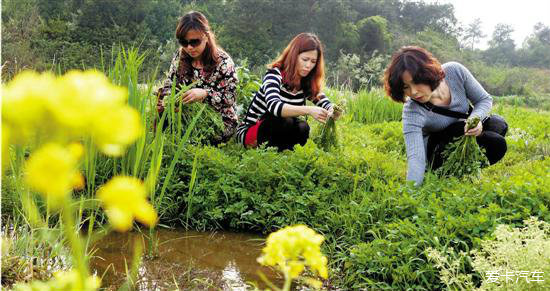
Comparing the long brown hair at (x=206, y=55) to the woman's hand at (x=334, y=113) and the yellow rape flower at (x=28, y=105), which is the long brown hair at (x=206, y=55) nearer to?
the woman's hand at (x=334, y=113)

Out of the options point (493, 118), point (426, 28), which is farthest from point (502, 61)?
point (493, 118)

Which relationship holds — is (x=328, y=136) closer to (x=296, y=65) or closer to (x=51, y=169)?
(x=296, y=65)

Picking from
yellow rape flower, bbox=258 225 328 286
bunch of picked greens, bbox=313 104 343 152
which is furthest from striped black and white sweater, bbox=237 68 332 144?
yellow rape flower, bbox=258 225 328 286

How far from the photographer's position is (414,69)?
3154 millimetres

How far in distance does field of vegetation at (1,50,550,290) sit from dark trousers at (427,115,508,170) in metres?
0.26

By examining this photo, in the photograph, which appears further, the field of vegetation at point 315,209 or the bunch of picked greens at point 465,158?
the bunch of picked greens at point 465,158

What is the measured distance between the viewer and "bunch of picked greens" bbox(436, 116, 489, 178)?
131 inches

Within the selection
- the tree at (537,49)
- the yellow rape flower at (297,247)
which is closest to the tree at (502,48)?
the tree at (537,49)

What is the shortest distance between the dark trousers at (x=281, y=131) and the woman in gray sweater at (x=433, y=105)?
2.76ft

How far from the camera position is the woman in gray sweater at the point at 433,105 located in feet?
10.5

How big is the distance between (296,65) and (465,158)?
1.38m

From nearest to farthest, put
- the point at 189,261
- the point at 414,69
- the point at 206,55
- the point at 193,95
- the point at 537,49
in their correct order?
the point at 189,261, the point at 414,69, the point at 193,95, the point at 206,55, the point at 537,49

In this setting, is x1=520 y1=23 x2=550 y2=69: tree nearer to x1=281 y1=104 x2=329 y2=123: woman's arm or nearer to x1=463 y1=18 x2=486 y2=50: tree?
x1=463 y1=18 x2=486 y2=50: tree

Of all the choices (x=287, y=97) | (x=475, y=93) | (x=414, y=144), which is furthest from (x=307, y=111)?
(x=475, y=93)
